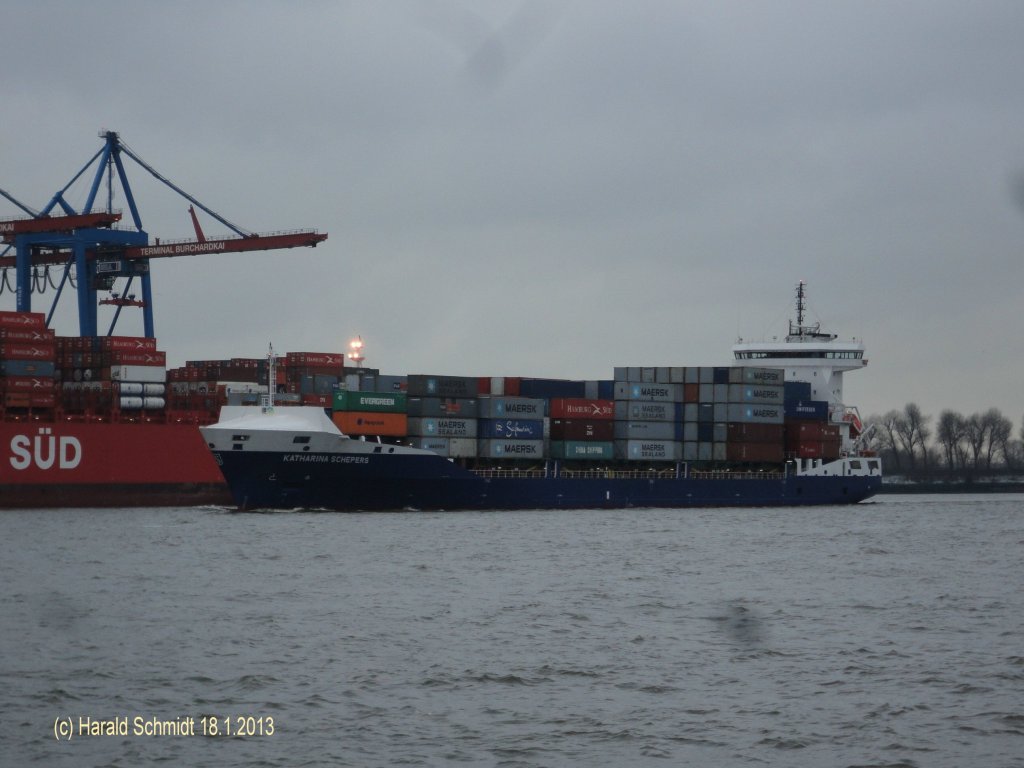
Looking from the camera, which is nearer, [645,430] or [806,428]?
[645,430]

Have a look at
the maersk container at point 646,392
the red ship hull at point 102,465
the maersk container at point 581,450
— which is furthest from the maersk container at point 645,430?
the red ship hull at point 102,465

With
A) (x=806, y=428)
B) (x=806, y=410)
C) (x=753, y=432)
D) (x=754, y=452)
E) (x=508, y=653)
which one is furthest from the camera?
(x=806, y=410)

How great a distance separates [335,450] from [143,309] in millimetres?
19234

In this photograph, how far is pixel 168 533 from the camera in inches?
1624

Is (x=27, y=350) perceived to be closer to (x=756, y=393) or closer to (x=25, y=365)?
(x=25, y=365)

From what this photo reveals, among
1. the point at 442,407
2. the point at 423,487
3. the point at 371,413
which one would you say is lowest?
the point at 423,487

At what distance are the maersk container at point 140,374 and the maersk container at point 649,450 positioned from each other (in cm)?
2003

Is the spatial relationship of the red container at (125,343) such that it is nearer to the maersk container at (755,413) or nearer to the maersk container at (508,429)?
the maersk container at (508,429)

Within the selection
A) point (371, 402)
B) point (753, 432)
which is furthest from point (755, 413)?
point (371, 402)

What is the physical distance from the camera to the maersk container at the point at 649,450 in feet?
191

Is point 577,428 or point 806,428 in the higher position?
point 806,428

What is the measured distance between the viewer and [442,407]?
5316 cm

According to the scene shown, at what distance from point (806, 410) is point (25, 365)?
36673mm

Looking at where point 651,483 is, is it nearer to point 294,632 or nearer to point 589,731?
point 294,632
